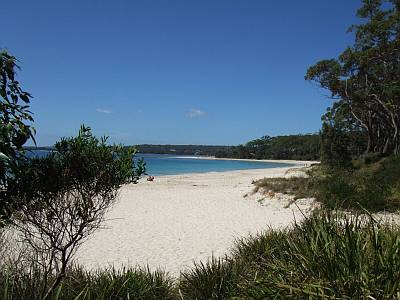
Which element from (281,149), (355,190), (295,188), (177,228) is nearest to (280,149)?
(281,149)

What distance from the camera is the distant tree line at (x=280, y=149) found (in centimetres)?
10550

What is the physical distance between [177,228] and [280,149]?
116 metres

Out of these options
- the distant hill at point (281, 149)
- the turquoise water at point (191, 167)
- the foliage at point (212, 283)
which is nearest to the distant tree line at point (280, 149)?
the distant hill at point (281, 149)

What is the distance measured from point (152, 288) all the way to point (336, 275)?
249cm

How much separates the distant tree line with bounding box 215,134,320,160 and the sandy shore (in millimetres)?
82761

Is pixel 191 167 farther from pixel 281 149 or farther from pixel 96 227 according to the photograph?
pixel 96 227

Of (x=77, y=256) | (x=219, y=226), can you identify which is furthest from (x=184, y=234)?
(x=77, y=256)

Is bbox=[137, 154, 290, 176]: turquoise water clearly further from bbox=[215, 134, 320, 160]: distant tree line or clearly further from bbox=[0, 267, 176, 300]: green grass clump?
bbox=[0, 267, 176, 300]: green grass clump

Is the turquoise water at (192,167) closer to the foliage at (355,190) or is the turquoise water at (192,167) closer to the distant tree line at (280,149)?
the distant tree line at (280,149)

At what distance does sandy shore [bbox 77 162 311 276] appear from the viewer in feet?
26.2

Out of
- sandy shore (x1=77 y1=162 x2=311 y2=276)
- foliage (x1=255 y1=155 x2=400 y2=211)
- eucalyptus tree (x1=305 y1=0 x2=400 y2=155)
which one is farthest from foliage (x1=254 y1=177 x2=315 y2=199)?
eucalyptus tree (x1=305 y1=0 x2=400 y2=155)

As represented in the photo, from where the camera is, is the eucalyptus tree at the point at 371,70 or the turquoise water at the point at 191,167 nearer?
the eucalyptus tree at the point at 371,70

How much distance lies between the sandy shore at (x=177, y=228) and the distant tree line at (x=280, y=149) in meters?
82.8

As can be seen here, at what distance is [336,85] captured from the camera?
25.1m
